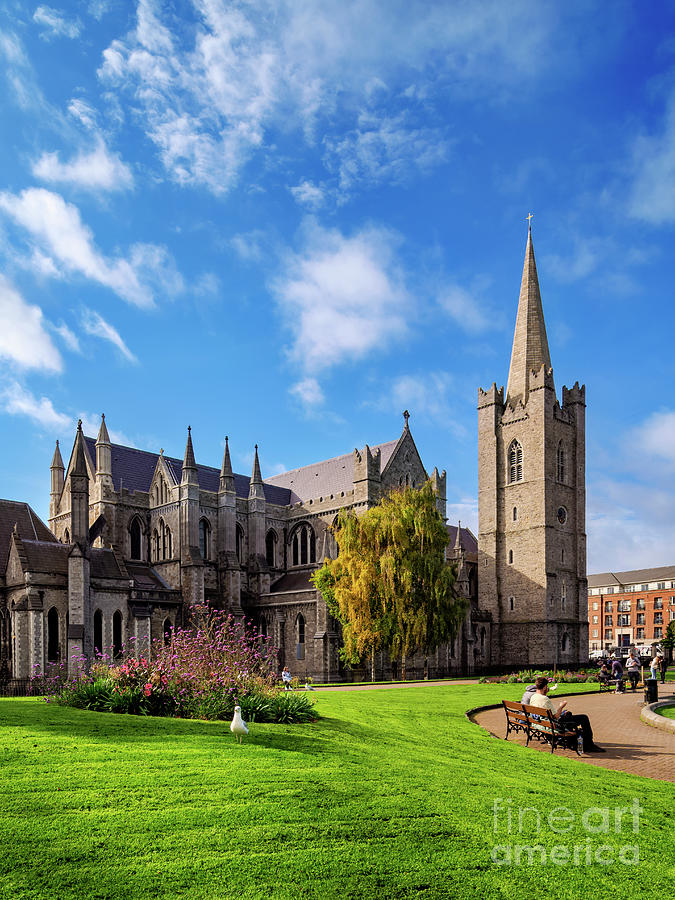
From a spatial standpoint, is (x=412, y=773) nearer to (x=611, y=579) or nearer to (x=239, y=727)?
(x=239, y=727)

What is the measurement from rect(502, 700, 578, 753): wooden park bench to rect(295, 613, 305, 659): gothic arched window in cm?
3300

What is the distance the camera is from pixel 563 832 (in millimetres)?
8156

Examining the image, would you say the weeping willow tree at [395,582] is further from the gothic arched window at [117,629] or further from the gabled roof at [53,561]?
the gabled roof at [53,561]

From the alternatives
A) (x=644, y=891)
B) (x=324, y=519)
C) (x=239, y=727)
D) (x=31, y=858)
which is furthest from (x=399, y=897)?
(x=324, y=519)

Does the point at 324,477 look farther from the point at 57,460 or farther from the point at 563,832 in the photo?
the point at 563,832

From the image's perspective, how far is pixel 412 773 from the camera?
34.9 feet

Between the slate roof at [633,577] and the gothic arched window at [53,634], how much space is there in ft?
292

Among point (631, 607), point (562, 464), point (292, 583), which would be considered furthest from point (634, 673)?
point (631, 607)

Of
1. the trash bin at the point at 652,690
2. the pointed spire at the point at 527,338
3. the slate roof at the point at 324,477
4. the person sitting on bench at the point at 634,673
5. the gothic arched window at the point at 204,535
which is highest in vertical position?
the pointed spire at the point at 527,338

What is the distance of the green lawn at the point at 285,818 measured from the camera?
6.58m

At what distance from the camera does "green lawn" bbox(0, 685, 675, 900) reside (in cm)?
658

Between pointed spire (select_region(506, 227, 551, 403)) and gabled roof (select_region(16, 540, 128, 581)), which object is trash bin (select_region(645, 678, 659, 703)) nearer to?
gabled roof (select_region(16, 540, 128, 581))

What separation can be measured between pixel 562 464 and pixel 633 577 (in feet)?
185

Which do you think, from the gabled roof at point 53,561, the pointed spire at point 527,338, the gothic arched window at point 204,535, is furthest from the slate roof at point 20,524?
the pointed spire at point 527,338
